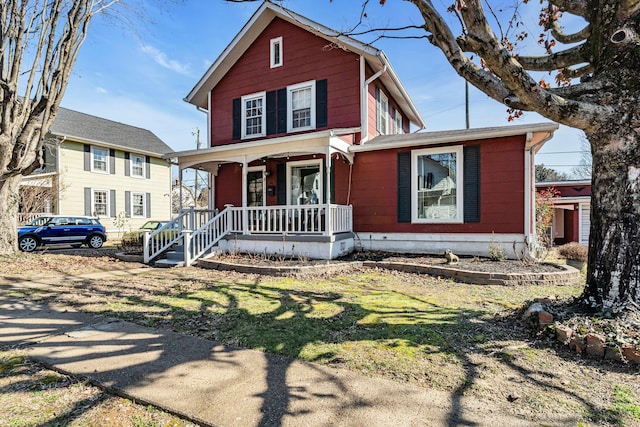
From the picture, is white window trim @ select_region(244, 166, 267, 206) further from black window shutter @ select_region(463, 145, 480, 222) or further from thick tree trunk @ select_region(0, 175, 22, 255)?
thick tree trunk @ select_region(0, 175, 22, 255)

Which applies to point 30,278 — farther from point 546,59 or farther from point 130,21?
point 546,59

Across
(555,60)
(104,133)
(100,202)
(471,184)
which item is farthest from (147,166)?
(555,60)

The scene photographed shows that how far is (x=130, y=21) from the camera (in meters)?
9.89

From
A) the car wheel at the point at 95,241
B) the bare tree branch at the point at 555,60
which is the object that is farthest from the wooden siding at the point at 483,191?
the car wheel at the point at 95,241

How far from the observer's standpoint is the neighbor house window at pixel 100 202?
1971 centimetres

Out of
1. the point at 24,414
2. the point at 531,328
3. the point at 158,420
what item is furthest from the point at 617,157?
the point at 24,414

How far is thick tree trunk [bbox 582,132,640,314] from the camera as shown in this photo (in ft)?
11.3

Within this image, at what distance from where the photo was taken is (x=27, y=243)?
45.1 feet

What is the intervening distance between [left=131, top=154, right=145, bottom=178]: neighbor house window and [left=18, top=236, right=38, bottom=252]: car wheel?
342 inches

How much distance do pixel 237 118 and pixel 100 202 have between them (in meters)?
12.9

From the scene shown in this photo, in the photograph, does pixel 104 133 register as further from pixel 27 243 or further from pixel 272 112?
pixel 272 112

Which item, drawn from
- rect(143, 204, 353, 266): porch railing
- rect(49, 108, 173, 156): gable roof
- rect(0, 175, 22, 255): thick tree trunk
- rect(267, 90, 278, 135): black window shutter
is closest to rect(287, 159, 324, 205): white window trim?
rect(143, 204, 353, 266): porch railing

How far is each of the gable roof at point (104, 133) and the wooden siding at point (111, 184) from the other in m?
0.63

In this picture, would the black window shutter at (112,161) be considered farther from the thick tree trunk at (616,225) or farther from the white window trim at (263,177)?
the thick tree trunk at (616,225)
